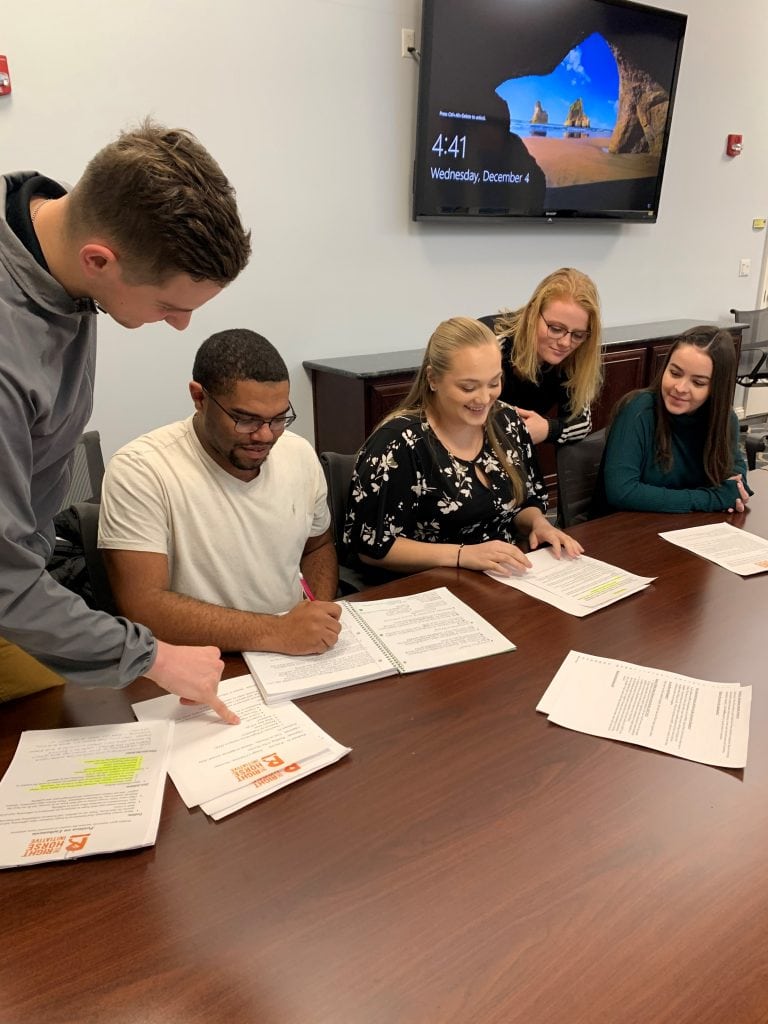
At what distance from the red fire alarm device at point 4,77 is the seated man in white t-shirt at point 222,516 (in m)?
1.70

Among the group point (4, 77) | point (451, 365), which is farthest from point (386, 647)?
point (4, 77)

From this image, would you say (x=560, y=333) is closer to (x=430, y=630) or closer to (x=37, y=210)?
(x=430, y=630)

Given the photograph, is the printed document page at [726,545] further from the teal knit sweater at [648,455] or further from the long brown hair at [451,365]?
the long brown hair at [451,365]

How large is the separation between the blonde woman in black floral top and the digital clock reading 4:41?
6.68ft

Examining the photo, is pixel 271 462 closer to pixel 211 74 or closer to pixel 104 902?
pixel 104 902

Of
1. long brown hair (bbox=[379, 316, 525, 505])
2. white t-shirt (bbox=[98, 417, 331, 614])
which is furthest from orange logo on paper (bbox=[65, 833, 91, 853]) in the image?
long brown hair (bbox=[379, 316, 525, 505])

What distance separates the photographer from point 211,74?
9.21ft

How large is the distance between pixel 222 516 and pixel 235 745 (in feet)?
1.92

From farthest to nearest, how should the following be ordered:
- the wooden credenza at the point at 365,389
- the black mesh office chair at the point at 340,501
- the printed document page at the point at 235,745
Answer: the wooden credenza at the point at 365,389, the black mesh office chair at the point at 340,501, the printed document page at the point at 235,745

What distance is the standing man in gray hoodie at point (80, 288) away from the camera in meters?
0.81

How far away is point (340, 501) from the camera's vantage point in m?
1.91

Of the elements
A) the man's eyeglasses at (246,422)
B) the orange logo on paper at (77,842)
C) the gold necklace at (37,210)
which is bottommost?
the orange logo on paper at (77,842)

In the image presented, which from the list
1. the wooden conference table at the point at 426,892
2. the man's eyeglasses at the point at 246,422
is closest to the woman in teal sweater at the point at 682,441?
the wooden conference table at the point at 426,892

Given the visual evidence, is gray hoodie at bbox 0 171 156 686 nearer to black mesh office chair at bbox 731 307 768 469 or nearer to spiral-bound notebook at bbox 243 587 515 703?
spiral-bound notebook at bbox 243 587 515 703
